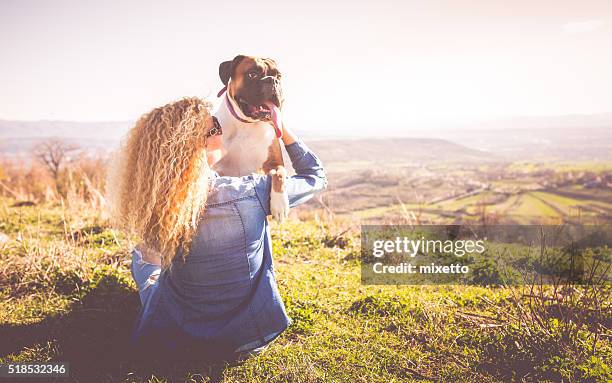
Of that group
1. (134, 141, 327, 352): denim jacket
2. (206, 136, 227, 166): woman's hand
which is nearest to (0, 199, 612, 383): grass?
(134, 141, 327, 352): denim jacket

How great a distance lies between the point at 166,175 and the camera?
2.39m

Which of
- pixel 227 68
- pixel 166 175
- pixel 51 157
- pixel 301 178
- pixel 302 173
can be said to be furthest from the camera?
pixel 51 157

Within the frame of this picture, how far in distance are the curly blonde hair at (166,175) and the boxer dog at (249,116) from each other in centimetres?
67

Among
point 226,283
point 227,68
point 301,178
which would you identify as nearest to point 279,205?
point 301,178

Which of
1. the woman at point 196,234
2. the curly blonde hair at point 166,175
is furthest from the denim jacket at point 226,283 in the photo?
the curly blonde hair at point 166,175

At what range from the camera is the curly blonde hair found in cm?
239

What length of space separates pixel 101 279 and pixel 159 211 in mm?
1782

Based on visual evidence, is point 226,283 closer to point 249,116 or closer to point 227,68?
point 249,116

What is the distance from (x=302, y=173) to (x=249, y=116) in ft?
2.21

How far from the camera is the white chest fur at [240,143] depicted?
334cm

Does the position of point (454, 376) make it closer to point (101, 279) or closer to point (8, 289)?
point (101, 279)

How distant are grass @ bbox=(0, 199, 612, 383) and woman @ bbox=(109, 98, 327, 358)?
199 millimetres

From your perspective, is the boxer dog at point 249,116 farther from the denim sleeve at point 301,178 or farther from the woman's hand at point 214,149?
the denim sleeve at point 301,178

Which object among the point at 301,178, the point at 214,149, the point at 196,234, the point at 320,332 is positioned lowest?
the point at 320,332
